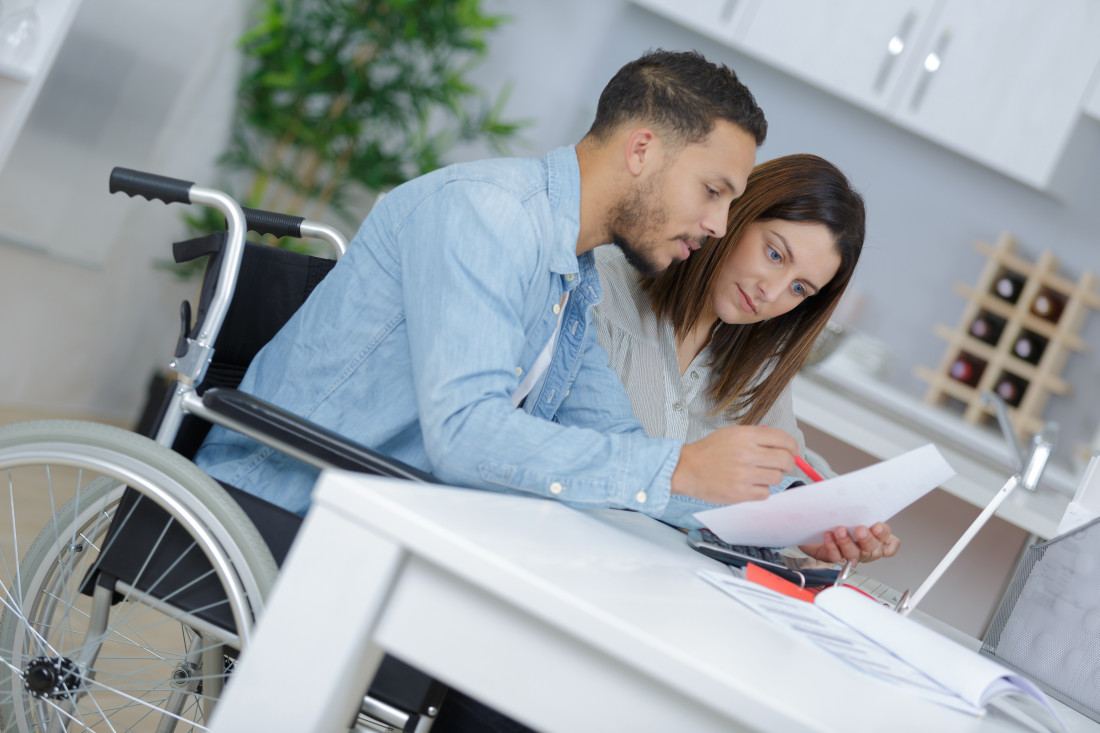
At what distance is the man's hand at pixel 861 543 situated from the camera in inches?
48.9

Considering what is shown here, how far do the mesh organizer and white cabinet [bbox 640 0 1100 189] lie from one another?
94.8 inches

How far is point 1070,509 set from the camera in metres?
1.30

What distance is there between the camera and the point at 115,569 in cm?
99

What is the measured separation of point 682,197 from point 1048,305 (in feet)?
9.03

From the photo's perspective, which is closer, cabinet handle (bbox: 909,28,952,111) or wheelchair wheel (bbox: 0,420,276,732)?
wheelchair wheel (bbox: 0,420,276,732)

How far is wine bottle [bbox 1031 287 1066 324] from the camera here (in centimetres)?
340

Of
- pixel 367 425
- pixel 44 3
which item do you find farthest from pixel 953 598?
pixel 44 3

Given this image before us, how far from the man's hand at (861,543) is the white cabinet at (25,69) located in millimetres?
1904

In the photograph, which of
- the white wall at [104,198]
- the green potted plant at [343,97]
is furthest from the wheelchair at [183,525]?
the green potted plant at [343,97]

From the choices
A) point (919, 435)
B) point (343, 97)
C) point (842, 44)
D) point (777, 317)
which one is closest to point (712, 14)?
point (842, 44)

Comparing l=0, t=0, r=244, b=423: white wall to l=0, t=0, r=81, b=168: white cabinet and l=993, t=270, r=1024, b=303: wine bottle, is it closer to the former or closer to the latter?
l=0, t=0, r=81, b=168: white cabinet

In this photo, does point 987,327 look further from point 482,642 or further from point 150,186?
point 482,642

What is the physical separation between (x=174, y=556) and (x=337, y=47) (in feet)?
8.71

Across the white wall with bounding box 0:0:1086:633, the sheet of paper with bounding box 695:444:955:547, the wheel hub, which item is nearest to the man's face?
the sheet of paper with bounding box 695:444:955:547
